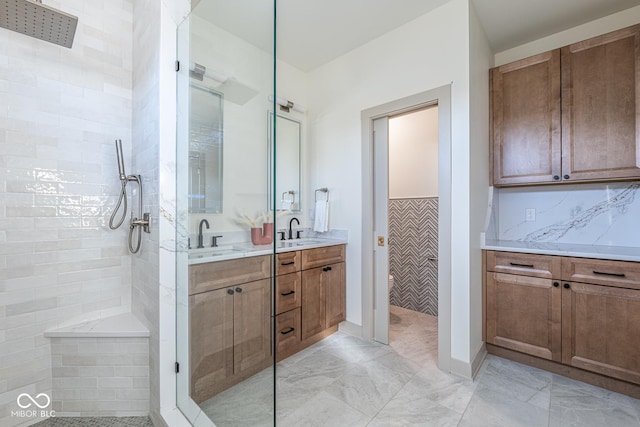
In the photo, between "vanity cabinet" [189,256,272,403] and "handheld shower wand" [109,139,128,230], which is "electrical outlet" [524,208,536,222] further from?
"handheld shower wand" [109,139,128,230]

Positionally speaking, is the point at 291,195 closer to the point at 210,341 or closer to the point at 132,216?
the point at 132,216

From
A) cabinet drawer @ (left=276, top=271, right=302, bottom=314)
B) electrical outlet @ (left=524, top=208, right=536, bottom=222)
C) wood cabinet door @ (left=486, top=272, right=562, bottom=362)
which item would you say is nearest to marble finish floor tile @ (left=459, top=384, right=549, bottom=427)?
wood cabinet door @ (left=486, top=272, right=562, bottom=362)

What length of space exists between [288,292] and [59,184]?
1693mm

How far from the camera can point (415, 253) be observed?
330cm

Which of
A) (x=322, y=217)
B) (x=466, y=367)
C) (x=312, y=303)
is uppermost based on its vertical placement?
(x=322, y=217)

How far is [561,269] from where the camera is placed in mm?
1957

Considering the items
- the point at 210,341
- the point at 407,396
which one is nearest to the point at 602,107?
the point at 407,396

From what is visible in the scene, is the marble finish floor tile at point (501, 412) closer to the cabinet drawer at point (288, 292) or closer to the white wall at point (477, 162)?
the white wall at point (477, 162)

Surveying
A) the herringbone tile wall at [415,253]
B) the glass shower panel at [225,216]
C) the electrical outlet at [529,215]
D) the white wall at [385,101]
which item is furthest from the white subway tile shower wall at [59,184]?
the electrical outlet at [529,215]

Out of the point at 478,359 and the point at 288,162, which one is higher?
the point at 288,162

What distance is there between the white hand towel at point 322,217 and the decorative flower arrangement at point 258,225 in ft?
5.15

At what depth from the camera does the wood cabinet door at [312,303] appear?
229 centimetres

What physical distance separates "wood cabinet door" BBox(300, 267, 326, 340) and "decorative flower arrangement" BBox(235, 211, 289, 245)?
1.12 m

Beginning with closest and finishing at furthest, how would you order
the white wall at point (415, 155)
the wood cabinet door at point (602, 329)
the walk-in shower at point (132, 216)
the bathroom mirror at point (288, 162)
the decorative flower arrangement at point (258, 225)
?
the decorative flower arrangement at point (258, 225) → the walk-in shower at point (132, 216) → the wood cabinet door at point (602, 329) → the bathroom mirror at point (288, 162) → the white wall at point (415, 155)
